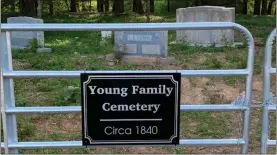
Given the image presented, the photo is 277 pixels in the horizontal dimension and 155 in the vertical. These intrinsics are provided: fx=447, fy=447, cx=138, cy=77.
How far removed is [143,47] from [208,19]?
2755mm

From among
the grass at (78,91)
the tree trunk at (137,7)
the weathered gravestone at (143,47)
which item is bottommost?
the grass at (78,91)

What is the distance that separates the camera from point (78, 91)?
6.24 metres

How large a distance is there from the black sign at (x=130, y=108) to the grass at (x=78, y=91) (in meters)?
1.54

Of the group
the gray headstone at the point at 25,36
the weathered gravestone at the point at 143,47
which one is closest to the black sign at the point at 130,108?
the weathered gravestone at the point at 143,47

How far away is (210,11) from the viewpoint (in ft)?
34.9

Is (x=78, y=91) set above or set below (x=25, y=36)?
below

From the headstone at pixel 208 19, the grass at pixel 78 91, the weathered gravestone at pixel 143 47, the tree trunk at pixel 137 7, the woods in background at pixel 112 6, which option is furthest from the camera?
the tree trunk at pixel 137 7

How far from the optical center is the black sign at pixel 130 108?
9.27 ft

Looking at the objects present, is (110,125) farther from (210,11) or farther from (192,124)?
(210,11)

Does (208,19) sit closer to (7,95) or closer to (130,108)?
(130,108)

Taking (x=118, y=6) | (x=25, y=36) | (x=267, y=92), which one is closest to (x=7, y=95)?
(x=267, y=92)

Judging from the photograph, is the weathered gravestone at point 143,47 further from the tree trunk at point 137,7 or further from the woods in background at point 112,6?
the tree trunk at point 137,7

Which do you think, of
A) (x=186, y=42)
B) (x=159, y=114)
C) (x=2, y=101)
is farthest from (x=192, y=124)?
(x=186, y=42)

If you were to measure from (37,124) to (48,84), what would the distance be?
1.72 m
